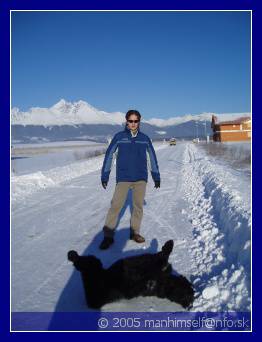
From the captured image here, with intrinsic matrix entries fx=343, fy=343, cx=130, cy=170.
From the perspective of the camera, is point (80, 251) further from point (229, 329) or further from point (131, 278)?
point (229, 329)

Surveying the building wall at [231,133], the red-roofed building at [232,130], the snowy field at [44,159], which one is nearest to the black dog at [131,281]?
the snowy field at [44,159]

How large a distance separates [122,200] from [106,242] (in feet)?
2.46

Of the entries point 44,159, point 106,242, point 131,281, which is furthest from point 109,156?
point 44,159

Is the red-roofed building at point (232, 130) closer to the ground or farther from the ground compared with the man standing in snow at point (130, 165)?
farther from the ground

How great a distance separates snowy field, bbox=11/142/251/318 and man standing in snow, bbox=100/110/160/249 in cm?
36

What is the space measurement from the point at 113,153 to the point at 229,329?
3.15m

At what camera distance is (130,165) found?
5555 mm

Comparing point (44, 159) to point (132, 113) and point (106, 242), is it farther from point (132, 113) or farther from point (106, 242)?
point (132, 113)

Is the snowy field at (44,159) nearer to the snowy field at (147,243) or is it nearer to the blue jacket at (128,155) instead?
the snowy field at (147,243)

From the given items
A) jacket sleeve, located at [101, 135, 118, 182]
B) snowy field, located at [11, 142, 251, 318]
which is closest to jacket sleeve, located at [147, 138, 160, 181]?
jacket sleeve, located at [101, 135, 118, 182]

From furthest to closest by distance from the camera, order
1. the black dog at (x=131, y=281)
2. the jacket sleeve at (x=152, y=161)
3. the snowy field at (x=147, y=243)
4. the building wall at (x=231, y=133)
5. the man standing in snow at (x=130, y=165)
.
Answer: the building wall at (x=231, y=133)
the jacket sleeve at (x=152, y=161)
the man standing in snow at (x=130, y=165)
the snowy field at (x=147, y=243)
the black dog at (x=131, y=281)

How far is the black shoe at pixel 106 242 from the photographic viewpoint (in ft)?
17.9

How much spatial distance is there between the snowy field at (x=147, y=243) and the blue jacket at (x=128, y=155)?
113 cm

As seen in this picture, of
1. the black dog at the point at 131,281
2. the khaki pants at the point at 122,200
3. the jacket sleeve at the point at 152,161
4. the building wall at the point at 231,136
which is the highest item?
the building wall at the point at 231,136
